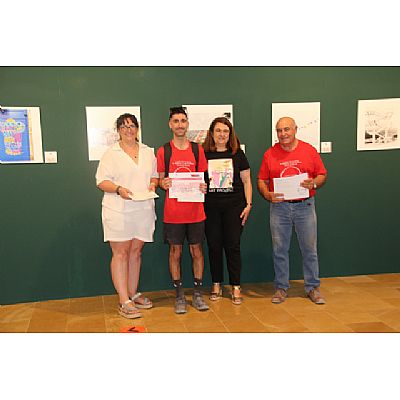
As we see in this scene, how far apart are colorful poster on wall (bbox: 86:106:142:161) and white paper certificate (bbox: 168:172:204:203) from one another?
941 millimetres

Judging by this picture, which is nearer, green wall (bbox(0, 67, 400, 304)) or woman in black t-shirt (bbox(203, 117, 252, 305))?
woman in black t-shirt (bbox(203, 117, 252, 305))

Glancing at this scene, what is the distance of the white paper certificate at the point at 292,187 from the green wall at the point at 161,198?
729 mm

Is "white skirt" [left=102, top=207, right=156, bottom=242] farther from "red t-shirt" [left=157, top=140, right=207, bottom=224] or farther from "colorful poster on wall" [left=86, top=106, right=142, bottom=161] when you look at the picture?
"colorful poster on wall" [left=86, top=106, right=142, bottom=161]

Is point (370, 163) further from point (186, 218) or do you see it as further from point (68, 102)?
point (68, 102)

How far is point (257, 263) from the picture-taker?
495cm

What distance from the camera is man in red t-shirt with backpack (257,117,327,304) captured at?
414 cm

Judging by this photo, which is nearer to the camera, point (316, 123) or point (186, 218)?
point (186, 218)

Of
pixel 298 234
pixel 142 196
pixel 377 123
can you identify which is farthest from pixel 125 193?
pixel 377 123

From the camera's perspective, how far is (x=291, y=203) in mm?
4211

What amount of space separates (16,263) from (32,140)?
1219mm

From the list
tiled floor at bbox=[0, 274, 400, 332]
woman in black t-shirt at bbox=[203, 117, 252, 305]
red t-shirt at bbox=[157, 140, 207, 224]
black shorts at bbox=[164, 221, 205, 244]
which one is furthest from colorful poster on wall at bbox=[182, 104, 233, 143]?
tiled floor at bbox=[0, 274, 400, 332]

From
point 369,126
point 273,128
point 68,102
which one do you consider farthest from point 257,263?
point 68,102

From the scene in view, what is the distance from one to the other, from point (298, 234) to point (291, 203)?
1.02 ft

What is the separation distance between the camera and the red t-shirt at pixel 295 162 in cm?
414
